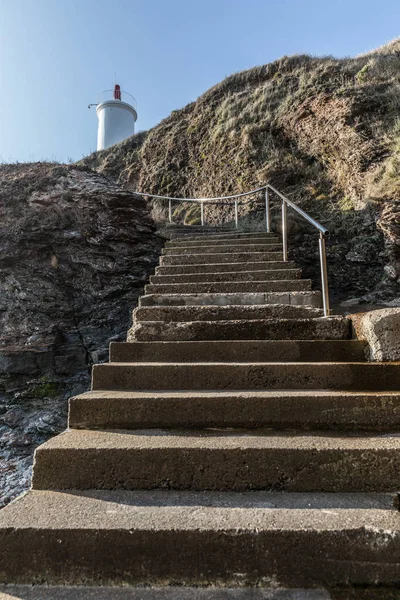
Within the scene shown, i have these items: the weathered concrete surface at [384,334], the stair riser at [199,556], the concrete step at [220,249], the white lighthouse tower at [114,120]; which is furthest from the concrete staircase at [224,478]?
the white lighthouse tower at [114,120]

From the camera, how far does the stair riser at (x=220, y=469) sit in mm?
1594

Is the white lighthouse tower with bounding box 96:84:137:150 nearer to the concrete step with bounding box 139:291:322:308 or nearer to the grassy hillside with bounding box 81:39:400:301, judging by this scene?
the grassy hillside with bounding box 81:39:400:301

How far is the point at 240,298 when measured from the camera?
3.68 metres

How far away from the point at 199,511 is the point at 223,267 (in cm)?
316

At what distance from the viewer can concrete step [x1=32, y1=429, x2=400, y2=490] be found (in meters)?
1.59

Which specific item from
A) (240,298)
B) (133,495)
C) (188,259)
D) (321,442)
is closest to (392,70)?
(188,259)

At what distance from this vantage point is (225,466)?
1.63 meters

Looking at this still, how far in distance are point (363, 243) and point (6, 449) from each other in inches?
219

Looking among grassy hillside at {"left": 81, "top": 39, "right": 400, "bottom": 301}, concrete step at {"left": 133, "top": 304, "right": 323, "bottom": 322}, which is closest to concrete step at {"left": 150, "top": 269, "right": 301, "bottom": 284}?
concrete step at {"left": 133, "top": 304, "right": 323, "bottom": 322}

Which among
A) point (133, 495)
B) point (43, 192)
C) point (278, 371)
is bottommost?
point (133, 495)

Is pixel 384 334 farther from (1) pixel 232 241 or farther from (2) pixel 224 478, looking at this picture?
(1) pixel 232 241

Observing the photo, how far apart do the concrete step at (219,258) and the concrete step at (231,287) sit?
73 centimetres

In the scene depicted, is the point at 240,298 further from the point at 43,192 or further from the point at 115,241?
the point at 43,192

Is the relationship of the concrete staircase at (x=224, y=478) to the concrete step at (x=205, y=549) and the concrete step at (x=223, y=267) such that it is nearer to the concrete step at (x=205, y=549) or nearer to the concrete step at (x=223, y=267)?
the concrete step at (x=205, y=549)
